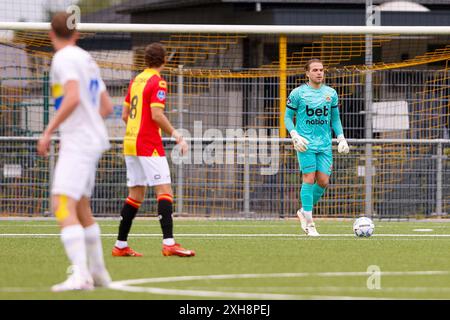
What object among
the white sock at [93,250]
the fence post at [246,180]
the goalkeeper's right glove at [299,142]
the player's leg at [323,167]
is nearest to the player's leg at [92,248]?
the white sock at [93,250]

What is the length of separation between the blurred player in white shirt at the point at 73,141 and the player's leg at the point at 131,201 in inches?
109

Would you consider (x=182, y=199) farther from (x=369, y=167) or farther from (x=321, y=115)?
(x=321, y=115)

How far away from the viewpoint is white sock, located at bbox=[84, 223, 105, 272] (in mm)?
7695

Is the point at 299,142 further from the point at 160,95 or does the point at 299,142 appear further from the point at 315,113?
the point at 160,95

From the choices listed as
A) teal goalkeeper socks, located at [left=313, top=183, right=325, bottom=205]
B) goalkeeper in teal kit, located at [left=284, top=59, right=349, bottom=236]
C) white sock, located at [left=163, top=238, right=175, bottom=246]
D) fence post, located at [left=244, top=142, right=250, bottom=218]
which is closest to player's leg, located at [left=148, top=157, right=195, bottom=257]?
white sock, located at [left=163, top=238, right=175, bottom=246]

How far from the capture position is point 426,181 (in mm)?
18000

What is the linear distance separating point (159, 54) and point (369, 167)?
8066 millimetres

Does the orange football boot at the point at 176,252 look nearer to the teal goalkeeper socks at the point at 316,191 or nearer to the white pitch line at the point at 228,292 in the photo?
the white pitch line at the point at 228,292

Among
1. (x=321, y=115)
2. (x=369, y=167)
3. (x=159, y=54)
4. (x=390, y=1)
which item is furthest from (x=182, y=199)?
(x=390, y=1)

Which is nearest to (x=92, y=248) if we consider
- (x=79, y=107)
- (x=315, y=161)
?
(x=79, y=107)

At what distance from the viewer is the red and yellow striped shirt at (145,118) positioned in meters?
10.3

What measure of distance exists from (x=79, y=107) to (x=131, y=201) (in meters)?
3.14

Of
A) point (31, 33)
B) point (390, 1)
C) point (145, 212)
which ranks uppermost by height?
point (390, 1)

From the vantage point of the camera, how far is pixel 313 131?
43.9 feet
